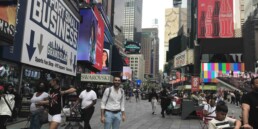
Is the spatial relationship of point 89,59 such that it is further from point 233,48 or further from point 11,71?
point 233,48

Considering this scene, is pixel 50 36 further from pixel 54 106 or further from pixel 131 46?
pixel 131 46

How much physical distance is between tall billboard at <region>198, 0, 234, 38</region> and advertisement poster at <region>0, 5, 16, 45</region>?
282 ft

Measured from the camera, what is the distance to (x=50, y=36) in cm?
2198

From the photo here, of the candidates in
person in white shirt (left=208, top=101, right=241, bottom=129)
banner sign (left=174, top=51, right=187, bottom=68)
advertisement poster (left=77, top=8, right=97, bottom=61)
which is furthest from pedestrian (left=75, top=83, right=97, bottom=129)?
banner sign (left=174, top=51, right=187, bottom=68)

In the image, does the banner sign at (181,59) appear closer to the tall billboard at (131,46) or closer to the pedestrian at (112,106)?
the tall billboard at (131,46)

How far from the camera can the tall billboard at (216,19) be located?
93.8m

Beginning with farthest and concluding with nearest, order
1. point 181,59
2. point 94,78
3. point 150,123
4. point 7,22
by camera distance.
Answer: point 181,59 → point 94,78 → point 150,123 → point 7,22

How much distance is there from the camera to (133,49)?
152250 millimetres

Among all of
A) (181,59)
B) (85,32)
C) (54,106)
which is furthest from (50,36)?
(181,59)

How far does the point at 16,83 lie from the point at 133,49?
135m

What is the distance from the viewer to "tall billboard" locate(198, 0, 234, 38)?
308ft

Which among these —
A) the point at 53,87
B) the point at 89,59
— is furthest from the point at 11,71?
the point at 89,59

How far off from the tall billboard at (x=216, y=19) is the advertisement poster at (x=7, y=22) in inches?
3383

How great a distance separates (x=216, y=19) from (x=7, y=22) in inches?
3438
